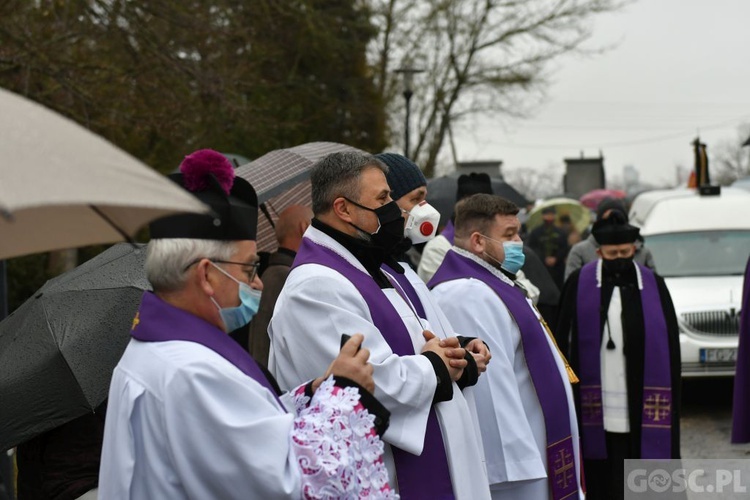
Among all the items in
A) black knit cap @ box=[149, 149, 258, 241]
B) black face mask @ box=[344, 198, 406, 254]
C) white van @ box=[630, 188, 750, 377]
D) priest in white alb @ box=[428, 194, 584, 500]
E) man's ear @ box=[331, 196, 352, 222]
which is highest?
black knit cap @ box=[149, 149, 258, 241]

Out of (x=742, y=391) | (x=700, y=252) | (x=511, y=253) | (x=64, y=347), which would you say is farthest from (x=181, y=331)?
(x=700, y=252)

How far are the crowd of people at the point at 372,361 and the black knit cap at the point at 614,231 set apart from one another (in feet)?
0.04

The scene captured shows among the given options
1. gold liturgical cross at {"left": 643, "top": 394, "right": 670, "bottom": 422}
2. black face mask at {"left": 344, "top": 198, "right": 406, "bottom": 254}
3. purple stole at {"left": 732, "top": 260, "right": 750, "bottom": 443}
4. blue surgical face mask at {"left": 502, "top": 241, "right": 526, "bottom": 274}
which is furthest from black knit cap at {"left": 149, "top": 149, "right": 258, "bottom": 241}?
purple stole at {"left": 732, "top": 260, "right": 750, "bottom": 443}

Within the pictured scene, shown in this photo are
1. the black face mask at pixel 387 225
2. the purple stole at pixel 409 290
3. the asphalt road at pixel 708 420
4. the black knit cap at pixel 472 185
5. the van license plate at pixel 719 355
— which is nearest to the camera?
the black face mask at pixel 387 225

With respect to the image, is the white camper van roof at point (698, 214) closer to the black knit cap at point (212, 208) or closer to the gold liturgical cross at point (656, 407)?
the gold liturgical cross at point (656, 407)

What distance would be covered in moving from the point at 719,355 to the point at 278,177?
6.46m

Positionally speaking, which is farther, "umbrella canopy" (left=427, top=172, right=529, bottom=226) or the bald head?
"umbrella canopy" (left=427, top=172, right=529, bottom=226)

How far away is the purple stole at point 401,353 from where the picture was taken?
3.73 meters

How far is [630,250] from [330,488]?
14.3ft

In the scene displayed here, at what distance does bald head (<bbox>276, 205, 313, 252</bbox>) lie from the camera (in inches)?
229

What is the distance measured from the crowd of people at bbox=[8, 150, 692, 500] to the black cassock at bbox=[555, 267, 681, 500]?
1 cm

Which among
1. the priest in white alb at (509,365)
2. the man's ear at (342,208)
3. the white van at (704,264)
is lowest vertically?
the white van at (704,264)

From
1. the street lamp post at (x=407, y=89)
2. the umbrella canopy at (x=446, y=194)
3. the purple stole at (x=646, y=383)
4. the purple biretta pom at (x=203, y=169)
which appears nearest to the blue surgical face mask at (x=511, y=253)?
the purple stole at (x=646, y=383)

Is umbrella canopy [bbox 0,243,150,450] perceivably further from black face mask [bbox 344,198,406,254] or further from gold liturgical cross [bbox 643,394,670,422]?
gold liturgical cross [bbox 643,394,670,422]
